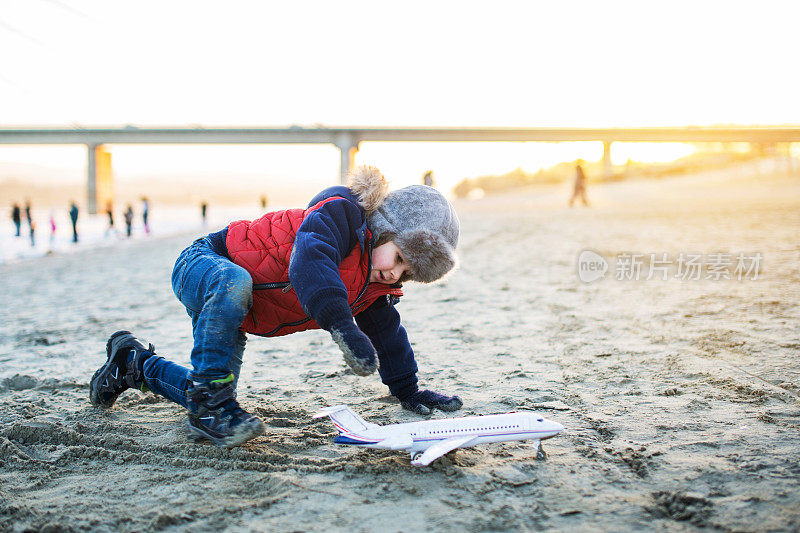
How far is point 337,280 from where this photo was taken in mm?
2273

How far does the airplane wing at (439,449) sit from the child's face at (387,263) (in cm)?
74

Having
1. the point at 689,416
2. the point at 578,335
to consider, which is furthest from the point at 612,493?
the point at 578,335

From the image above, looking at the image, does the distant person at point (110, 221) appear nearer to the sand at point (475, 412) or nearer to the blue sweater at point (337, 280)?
the sand at point (475, 412)

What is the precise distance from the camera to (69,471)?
231 cm

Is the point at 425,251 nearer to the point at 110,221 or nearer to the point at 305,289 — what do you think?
the point at 305,289

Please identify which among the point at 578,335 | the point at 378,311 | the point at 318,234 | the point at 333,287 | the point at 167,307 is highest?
the point at 318,234

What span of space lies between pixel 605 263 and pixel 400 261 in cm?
577

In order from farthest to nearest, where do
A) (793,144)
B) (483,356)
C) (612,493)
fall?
(793,144) < (483,356) < (612,493)

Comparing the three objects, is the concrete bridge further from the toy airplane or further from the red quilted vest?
the toy airplane

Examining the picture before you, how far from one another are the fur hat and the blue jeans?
582mm

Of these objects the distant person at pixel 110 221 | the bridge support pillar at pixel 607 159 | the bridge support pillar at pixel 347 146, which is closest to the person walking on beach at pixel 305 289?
the distant person at pixel 110 221

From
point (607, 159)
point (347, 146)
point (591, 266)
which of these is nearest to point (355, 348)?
point (591, 266)

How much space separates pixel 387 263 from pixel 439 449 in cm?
80

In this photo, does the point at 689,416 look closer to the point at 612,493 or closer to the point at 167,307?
the point at 612,493
